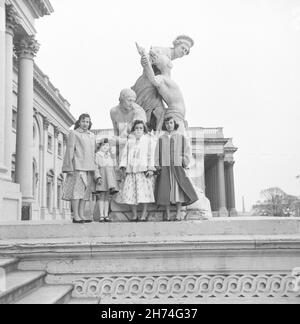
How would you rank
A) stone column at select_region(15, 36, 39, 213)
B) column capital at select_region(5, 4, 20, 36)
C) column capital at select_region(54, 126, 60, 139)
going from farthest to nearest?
column capital at select_region(54, 126, 60, 139) < stone column at select_region(15, 36, 39, 213) < column capital at select_region(5, 4, 20, 36)

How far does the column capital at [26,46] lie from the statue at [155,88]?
13341 mm

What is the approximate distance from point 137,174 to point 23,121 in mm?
14664

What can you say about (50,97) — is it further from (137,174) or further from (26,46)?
(137,174)

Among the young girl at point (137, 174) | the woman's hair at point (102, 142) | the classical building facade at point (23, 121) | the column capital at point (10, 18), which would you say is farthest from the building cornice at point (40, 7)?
the young girl at point (137, 174)

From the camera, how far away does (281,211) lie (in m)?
50.3

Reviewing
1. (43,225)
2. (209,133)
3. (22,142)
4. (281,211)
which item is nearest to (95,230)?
(43,225)

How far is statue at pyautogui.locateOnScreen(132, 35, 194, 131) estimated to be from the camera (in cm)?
760

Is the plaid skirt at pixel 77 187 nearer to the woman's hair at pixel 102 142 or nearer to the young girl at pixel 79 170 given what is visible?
the young girl at pixel 79 170

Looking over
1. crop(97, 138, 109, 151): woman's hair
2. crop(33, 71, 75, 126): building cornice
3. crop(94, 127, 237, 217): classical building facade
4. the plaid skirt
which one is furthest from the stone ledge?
crop(94, 127, 237, 217): classical building facade

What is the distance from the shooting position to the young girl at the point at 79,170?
Answer: 570cm

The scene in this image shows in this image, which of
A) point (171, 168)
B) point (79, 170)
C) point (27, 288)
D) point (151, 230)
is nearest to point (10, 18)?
point (79, 170)

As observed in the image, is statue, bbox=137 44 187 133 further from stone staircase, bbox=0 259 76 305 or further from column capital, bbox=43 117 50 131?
column capital, bbox=43 117 50 131

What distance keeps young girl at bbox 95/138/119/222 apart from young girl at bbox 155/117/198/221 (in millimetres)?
682

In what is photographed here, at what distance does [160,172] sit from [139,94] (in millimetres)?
2386
